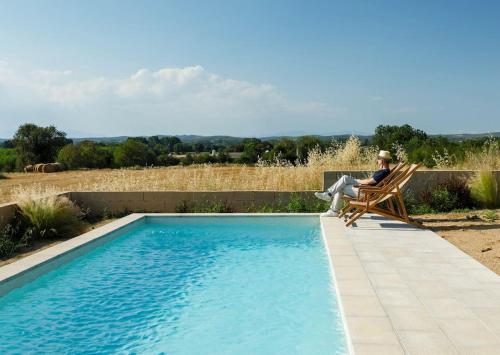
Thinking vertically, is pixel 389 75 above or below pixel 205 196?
above

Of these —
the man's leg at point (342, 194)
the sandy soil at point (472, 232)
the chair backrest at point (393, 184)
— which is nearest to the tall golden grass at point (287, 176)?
the man's leg at point (342, 194)

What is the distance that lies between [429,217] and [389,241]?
7.07ft

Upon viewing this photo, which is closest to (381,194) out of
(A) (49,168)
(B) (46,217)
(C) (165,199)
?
(C) (165,199)

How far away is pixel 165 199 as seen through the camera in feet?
27.8

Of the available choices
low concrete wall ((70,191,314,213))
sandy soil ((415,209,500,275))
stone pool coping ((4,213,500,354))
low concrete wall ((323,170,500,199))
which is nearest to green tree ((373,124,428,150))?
low concrete wall ((323,170,500,199))

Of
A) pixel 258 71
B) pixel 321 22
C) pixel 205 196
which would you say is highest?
pixel 321 22

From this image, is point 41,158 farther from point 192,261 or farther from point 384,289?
point 384,289

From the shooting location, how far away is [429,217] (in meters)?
7.34

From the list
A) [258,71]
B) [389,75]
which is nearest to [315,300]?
[258,71]

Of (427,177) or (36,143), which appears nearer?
(427,177)

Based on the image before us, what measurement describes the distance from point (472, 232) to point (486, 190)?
7.54 feet

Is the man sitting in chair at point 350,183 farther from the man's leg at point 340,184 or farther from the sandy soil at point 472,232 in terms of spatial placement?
the sandy soil at point 472,232

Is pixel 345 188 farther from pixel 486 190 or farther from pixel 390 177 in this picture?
pixel 486 190

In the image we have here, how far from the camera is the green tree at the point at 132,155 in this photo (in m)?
27.5
